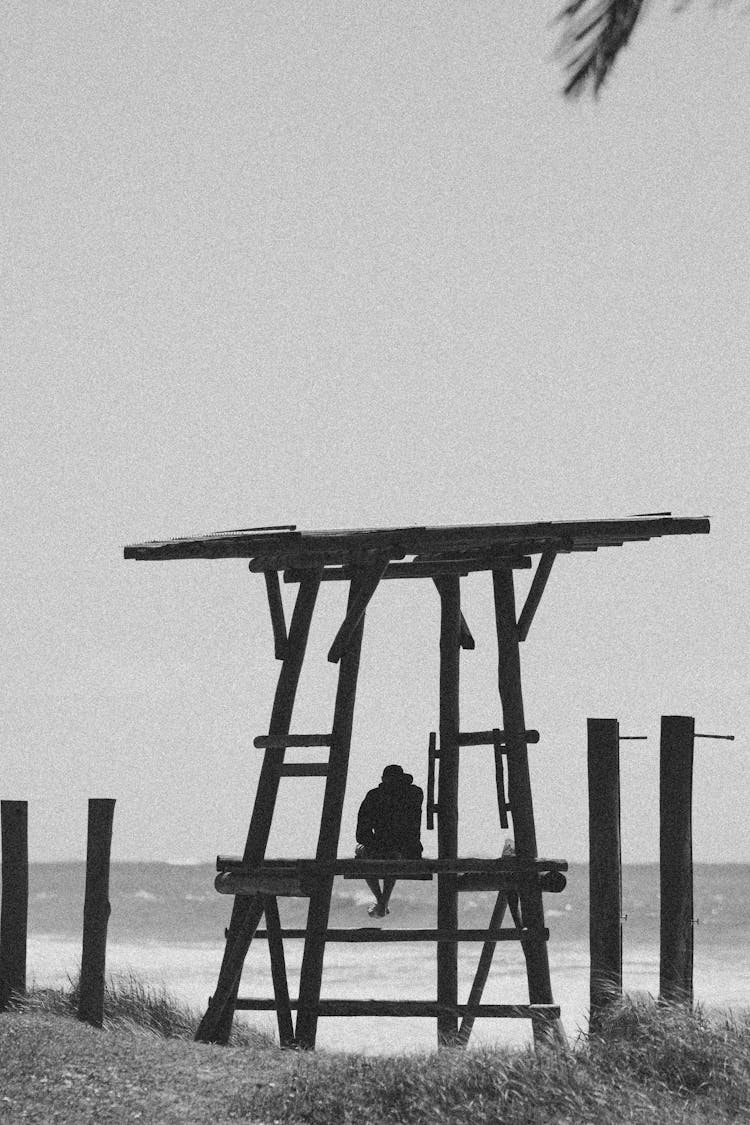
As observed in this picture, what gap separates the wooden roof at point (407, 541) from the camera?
12648mm

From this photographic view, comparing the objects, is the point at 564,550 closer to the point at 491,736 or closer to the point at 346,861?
the point at 491,736

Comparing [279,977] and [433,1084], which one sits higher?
[279,977]

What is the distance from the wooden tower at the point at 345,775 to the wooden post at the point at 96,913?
1.36 metres

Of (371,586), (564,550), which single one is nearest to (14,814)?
(371,586)

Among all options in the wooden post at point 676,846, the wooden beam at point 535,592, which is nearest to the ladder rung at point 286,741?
the wooden beam at point 535,592

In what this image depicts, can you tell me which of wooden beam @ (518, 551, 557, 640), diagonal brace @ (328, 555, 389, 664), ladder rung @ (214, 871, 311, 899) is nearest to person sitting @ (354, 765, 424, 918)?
ladder rung @ (214, 871, 311, 899)

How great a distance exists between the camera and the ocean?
26.4 m

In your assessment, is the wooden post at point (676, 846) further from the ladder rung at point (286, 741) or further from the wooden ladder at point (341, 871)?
the ladder rung at point (286, 741)

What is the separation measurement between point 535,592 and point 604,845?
227cm

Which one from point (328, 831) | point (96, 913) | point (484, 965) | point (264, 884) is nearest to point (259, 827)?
point (264, 884)

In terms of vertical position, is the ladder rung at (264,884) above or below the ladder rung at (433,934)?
above

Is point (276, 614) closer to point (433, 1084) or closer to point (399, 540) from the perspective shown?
point (399, 540)

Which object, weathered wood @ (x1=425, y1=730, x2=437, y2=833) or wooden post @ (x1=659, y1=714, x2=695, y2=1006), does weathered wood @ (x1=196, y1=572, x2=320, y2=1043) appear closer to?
weathered wood @ (x1=425, y1=730, x2=437, y2=833)

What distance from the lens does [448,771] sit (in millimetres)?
14078
